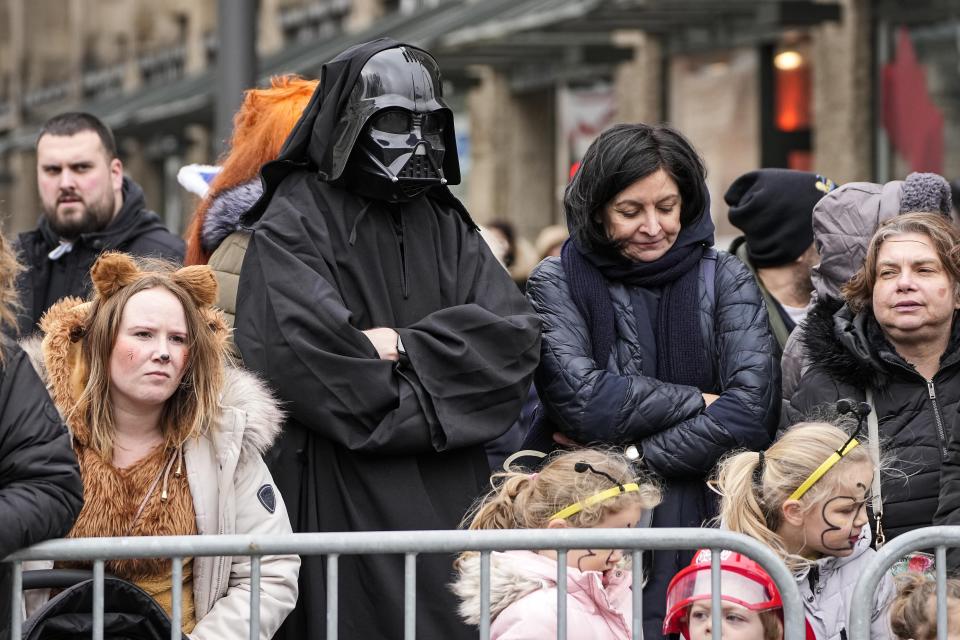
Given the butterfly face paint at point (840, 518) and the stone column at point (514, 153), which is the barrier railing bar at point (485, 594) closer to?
the butterfly face paint at point (840, 518)

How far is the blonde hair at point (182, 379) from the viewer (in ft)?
13.2

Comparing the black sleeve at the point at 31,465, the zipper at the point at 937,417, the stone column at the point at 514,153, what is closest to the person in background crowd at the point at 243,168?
the black sleeve at the point at 31,465

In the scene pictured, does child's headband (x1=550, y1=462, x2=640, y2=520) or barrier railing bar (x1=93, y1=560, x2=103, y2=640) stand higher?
child's headband (x1=550, y1=462, x2=640, y2=520)

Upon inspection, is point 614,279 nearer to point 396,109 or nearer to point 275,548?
point 396,109

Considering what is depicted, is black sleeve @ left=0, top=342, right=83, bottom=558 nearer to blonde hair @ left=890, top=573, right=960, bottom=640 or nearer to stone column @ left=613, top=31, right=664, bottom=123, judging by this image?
blonde hair @ left=890, top=573, right=960, bottom=640

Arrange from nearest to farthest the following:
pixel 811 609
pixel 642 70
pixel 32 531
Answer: pixel 32 531 → pixel 811 609 → pixel 642 70

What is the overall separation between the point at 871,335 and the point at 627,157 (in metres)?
0.84

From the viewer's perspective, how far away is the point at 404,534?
136 inches

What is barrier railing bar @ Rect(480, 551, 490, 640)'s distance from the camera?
11.5 ft

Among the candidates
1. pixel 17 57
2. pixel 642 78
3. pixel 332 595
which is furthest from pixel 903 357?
pixel 17 57

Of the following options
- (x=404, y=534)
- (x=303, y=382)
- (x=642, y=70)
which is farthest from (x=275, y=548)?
(x=642, y=70)

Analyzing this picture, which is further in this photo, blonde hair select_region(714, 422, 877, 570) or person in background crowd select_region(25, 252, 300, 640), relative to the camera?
blonde hair select_region(714, 422, 877, 570)

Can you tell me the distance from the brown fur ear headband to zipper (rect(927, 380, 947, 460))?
194 centimetres

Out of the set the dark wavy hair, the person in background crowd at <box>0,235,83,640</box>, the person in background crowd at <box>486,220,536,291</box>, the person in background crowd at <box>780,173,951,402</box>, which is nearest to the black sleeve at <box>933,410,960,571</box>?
the person in background crowd at <box>780,173,951,402</box>
